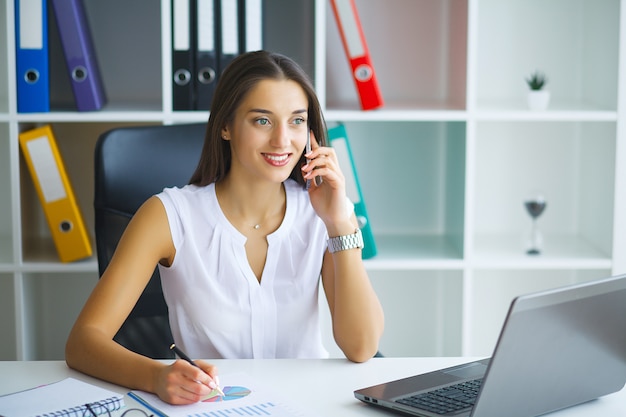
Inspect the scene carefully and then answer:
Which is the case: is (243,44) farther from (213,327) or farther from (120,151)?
(213,327)

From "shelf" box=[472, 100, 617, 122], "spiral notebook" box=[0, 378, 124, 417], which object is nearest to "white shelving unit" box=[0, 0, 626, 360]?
"shelf" box=[472, 100, 617, 122]

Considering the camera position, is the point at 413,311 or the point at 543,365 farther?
the point at 413,311

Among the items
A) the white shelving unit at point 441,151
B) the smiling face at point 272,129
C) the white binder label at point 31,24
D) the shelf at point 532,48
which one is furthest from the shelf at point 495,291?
the white binder label at point 31,24

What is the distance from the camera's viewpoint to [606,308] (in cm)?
126

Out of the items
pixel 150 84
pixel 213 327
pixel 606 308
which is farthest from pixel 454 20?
pixel 606 308

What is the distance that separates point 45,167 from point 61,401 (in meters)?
1.36

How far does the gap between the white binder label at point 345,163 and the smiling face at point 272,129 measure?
0.79 m

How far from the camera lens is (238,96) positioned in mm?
1820

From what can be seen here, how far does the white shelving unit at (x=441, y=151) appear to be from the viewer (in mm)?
2719

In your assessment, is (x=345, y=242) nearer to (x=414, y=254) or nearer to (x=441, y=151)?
(x=414, y=254)

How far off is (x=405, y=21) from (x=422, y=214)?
647 millimetres

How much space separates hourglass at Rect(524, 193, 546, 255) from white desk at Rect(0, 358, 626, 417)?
1264 millimetres

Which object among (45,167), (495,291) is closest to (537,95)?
(495,291)

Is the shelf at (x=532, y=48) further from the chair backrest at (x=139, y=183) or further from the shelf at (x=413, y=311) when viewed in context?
the chair backrest at (x=139, y=183)
